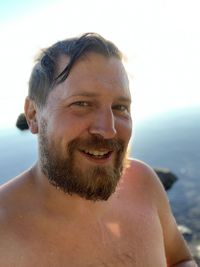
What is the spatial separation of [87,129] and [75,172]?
38 centimetres

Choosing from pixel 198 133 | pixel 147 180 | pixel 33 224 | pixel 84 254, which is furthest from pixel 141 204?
pixel 198 133

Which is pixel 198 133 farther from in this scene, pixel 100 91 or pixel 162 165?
pixel 100 91

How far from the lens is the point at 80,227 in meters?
3.61

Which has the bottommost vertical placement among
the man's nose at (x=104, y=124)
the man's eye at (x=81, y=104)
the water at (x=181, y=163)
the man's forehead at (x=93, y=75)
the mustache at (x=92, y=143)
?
the water at (x=181, y=163)

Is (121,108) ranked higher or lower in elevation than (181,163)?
higher

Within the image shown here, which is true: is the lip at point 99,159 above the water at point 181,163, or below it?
above

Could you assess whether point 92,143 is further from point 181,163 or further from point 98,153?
point 181,163

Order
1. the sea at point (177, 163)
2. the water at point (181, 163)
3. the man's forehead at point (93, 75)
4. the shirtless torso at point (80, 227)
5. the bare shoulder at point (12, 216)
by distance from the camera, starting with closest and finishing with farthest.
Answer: the bare shoulder at point (12, 216) < the shirtless torso at point (80, 227) < the man's forehead at point (93, 75) < the water at point (181, 163) < the sea at point (177, 163)

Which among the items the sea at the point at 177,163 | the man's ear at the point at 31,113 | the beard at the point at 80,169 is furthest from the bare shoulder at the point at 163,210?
the sea at the point at 177,163

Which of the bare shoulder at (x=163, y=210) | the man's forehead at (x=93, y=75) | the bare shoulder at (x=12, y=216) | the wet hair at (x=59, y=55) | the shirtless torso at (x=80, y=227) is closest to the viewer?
the bare shoulder at (x=12, y=216)

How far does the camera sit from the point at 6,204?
3.31 m

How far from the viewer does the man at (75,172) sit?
324cm

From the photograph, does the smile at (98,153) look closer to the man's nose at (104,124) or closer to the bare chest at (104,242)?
the man's nose at (104,124)

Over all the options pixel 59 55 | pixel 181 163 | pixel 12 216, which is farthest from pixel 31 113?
pixel 181 163
